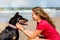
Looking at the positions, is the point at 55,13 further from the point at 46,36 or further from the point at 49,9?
the point at 46,36

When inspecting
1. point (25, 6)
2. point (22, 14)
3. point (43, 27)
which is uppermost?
point (43, 27)

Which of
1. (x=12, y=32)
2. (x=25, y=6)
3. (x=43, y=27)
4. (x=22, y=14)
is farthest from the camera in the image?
(x=25, y=6)

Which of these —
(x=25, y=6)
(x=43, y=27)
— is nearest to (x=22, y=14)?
(x=25, y=6)

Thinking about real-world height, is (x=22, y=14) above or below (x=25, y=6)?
below

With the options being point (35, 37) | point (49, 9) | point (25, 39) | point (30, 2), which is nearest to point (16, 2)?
point (30, 2)

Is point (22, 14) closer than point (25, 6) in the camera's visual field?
Yes

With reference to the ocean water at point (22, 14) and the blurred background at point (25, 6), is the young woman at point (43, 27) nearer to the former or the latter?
the ocean water at point (22, 14)

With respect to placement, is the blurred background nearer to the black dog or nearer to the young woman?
the black dog

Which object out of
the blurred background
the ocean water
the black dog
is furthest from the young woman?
the blurred background

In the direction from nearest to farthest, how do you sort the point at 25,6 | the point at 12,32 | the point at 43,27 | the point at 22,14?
the point at 43,27 → the point at 12,32 → the point at 22,14 → the point at 25,6

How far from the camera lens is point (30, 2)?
679 cm

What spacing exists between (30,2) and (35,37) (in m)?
3.23

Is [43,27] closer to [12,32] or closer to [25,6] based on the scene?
[12,32]

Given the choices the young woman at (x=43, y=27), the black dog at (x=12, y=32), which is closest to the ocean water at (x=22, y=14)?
the black dog at (x=12, y=32)
